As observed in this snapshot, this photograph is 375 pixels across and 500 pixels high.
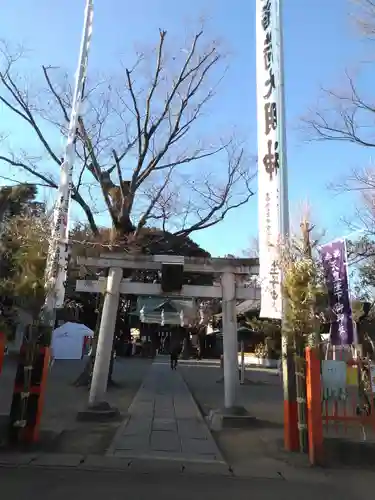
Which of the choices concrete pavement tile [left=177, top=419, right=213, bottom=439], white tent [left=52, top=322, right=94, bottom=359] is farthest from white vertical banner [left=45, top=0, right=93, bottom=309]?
white tent [left=52, top=322, right=94, bottom=359]

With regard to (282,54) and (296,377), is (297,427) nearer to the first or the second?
(296,377)

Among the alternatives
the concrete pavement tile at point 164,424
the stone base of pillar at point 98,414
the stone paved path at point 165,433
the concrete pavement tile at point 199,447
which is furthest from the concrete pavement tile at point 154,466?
the stone base of pillar at point 98,414

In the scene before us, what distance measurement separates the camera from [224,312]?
11.1 metres

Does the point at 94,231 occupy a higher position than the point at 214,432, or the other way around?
the point at 94,231

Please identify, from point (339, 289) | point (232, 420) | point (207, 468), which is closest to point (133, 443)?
point (207, 468)

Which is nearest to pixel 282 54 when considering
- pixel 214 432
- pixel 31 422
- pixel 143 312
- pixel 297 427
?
pixel 297 427

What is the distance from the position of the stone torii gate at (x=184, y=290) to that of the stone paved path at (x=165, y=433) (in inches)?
44.4

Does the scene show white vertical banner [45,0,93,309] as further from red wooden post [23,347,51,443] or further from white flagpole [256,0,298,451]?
white flagpole [256,0,298,451]

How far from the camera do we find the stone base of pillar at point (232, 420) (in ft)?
33.1

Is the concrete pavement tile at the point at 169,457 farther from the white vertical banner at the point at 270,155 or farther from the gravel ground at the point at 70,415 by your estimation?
the white vertical banner at the point at 270,155

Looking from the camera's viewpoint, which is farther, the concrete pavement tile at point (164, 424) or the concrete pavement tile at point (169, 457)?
the concrete pavement tile at point (164, 424)

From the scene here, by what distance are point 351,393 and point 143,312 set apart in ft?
78.6

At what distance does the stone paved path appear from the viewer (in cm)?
751

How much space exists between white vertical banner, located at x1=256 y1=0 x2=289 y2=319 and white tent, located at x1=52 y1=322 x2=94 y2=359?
23.4 meters
